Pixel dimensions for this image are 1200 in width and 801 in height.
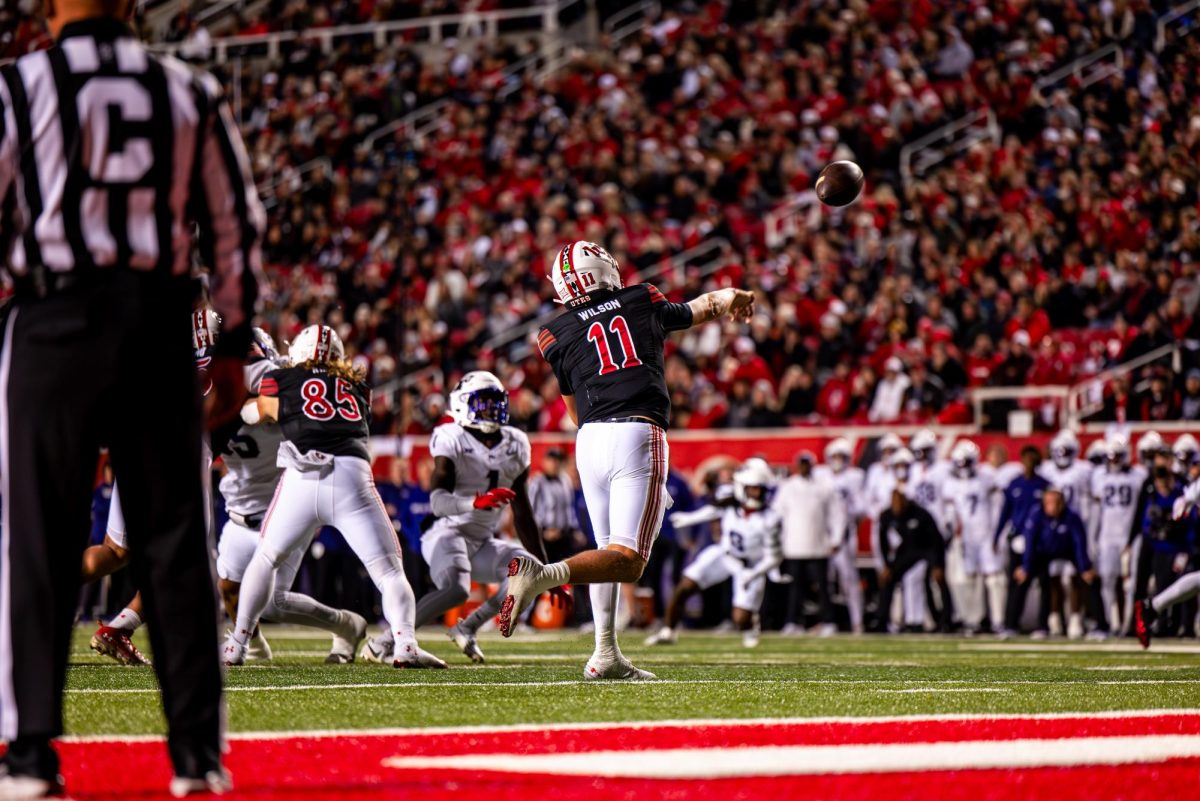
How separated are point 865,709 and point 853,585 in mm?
10922

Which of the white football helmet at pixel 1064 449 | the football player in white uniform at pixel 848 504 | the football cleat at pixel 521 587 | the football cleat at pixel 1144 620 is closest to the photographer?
the football cleat at pixel 521 587

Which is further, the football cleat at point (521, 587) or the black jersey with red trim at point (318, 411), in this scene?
the black jersey with red trim at point (318, 411)

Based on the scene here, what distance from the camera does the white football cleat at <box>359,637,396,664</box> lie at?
8.90 meters

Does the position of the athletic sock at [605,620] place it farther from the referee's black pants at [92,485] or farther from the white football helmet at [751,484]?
the white football helmet at [751,484]

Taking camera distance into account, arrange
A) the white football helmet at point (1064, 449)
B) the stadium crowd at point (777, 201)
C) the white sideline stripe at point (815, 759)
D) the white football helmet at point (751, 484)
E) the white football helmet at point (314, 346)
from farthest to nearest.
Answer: the stadium crowd at point (777, 201), the white football helmet at point (1064, 449), the white football helmet at point (751, 484), the white football helmet at point (314, 346), the white sideline stripe at point (815, 759)

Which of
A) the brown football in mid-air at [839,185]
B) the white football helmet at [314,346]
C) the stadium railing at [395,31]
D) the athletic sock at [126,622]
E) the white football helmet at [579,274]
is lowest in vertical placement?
the athletic sock at [126,622]

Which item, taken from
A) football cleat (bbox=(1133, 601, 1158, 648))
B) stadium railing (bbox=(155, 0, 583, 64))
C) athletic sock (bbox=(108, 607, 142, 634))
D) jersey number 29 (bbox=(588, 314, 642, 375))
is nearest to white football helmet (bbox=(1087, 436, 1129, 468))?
football cleat (bbox=(1133, 601, 1158, 648))

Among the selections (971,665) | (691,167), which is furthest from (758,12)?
(971,665)

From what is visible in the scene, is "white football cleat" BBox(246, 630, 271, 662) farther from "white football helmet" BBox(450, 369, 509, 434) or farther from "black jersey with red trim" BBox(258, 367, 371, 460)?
"white football helmet" BBox(450, 369, 509, 434)

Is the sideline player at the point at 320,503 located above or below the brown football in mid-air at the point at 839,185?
below

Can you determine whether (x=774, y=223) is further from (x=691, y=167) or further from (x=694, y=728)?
(x=694, y=728)

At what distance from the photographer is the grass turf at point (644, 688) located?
555cm

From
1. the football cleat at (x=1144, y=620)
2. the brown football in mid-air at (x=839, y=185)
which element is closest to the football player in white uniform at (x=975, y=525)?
the football cleat at (x=1144, y=620)

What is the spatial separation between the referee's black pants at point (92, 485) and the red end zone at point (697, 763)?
24cm
